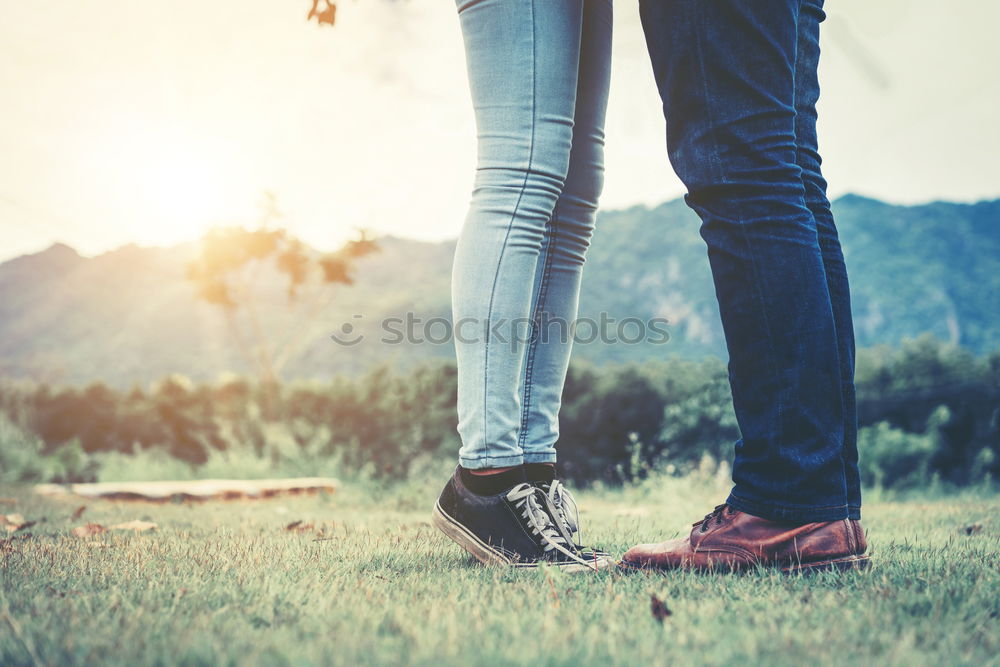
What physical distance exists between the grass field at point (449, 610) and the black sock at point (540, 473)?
0.25 m

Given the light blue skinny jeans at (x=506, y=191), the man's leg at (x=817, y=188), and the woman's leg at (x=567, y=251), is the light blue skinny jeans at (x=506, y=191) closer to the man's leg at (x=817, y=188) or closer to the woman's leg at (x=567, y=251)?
the woman's leg at (x=567, y=251)

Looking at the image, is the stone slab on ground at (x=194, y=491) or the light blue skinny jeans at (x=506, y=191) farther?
the stone slab on ground at (x=194, y=491)

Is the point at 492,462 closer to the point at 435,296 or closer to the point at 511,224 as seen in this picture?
the point at 511,224

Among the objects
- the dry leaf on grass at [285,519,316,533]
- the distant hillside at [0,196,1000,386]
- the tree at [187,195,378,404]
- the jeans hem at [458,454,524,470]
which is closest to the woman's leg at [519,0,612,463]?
the jeans hem at [458,454,524,470]

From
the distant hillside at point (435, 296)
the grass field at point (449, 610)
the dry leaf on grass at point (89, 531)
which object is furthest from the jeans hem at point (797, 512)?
the distant hillside at point (435, 296)

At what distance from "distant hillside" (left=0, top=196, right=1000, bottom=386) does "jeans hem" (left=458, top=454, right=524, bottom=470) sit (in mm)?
23911

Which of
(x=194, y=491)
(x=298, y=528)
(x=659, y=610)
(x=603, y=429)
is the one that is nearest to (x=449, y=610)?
(x=659, y=610)

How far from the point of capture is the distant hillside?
107 feet

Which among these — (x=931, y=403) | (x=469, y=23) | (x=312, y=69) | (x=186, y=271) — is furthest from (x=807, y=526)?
(x=186, y=271)

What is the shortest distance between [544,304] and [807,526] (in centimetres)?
80

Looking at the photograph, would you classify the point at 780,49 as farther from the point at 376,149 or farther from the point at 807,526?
the point at 376,149

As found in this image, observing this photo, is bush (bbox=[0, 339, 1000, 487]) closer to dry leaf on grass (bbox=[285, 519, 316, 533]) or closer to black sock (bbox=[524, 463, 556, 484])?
dry leaf on grass (bbox=[285, 519, 316, 533])

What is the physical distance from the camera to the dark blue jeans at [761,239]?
1364mm

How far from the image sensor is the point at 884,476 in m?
6.34
